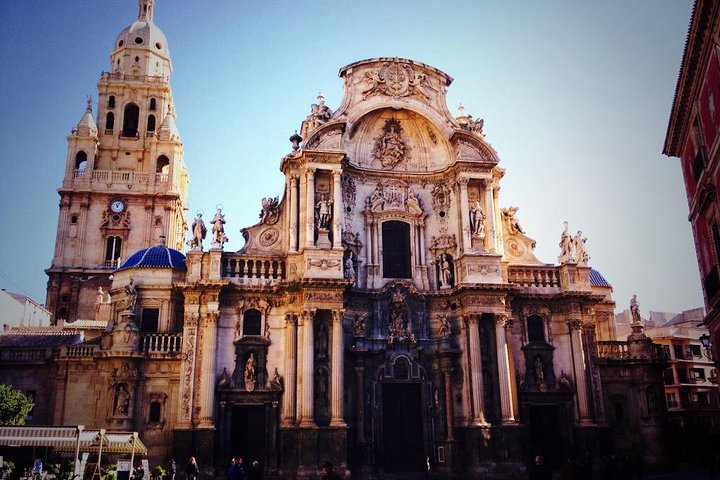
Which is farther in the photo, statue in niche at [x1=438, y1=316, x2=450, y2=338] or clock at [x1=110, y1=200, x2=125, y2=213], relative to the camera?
clock at [x1=110, y1=200, x2=125, y2=213]

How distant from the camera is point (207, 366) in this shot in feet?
85.4

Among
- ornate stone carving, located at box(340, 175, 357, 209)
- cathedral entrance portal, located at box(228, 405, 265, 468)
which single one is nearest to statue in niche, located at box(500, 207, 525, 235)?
ornate stone carving, located at box(340, 175, 357, 209)

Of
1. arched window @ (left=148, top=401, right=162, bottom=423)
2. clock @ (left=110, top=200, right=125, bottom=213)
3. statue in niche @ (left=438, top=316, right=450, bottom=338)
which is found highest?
clock @ (left=110, top=200, right=125, bottom=213)

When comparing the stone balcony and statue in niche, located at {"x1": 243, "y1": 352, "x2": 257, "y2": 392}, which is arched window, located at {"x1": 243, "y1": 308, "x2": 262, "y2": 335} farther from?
the stone balcony

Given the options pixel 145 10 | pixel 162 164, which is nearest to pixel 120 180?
pixel 162 164

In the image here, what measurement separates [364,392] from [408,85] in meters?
14.3

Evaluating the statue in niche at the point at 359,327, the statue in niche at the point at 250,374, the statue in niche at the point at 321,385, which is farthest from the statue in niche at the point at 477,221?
the statue in niche at the point at 250,374

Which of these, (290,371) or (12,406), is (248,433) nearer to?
(290,371)

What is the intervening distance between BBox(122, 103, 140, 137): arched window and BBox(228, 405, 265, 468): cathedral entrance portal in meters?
32.2

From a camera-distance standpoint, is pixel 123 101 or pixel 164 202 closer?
pixel 164 202

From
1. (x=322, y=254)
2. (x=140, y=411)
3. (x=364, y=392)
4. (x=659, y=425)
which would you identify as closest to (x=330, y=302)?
(x=322, y=254)

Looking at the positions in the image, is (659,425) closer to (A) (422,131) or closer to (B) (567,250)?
(B) (567,250)

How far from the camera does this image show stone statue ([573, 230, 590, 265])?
30.3 meters

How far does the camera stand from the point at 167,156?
49969mm
